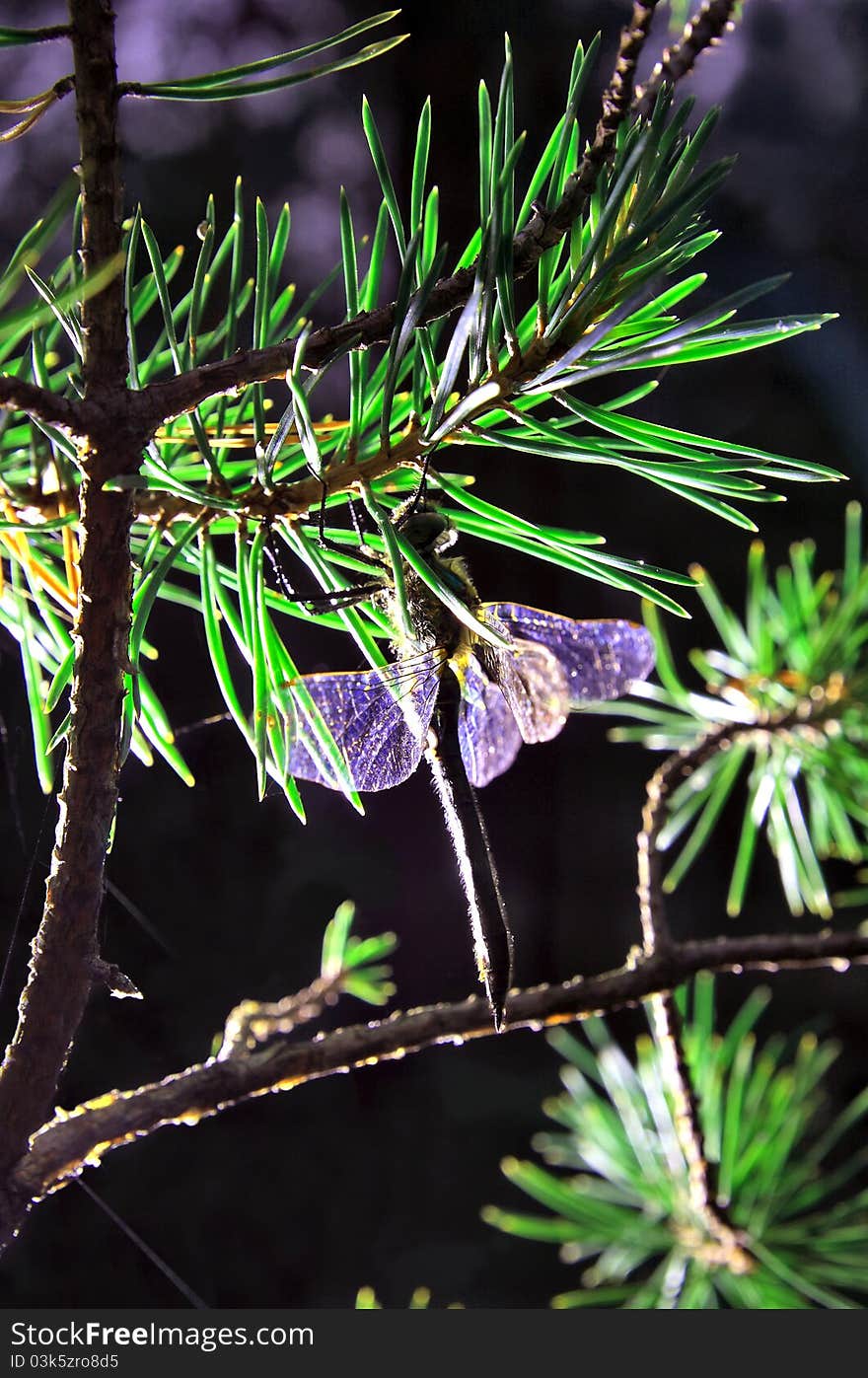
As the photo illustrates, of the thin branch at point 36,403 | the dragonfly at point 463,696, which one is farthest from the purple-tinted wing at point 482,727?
the thin branch at point 36,403

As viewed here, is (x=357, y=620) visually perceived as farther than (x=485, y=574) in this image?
No

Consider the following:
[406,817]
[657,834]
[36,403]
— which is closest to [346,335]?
[36,403]

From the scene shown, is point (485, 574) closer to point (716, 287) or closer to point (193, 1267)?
point (716, 287)

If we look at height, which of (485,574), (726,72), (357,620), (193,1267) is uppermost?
(726,72)

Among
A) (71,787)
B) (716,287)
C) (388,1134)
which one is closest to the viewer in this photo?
(71,787)

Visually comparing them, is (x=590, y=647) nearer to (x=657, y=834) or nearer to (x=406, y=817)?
(x=657, y=834)

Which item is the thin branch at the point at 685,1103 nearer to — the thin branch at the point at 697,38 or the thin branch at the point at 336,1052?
the thin branch at the point at 336,1052

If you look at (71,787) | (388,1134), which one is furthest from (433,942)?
(71,787)
